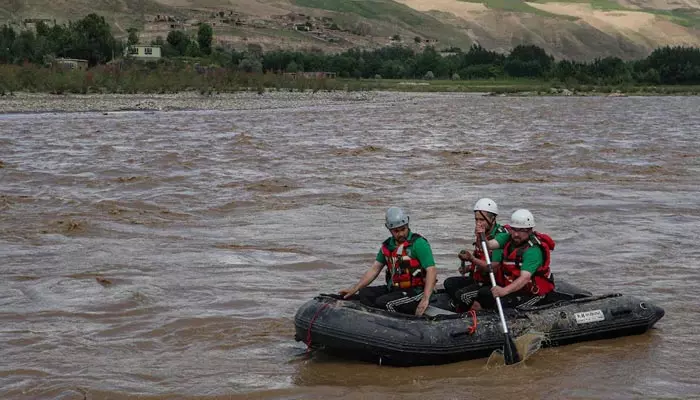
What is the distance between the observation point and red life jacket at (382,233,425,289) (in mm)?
8656

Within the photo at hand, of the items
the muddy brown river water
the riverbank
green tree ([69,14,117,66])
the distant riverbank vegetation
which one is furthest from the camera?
green tree ([69,14,117,66])

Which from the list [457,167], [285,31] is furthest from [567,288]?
[285,31]

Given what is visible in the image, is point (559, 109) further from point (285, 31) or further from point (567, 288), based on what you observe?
point (285, 31)

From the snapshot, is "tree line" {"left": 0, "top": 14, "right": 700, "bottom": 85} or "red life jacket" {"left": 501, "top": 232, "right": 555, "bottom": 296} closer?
"red life jacket" {"left": 501, "top": 232, "right": 555, "bottom": 296}

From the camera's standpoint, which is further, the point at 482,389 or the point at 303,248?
the point at 303,248

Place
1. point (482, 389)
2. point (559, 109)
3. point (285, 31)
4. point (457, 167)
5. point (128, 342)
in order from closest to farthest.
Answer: point (482, 389) < point (128, 342) < point (457, 167) < point (559, 109) < point (285, 31)

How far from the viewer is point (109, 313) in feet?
34.7

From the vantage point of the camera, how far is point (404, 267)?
341 inches

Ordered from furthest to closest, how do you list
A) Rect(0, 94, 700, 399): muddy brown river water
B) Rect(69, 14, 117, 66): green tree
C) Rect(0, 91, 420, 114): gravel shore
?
Rect(69, 14, 117, 66): green tree → Rect(0, 91, 420, 114): gravel shore → Rect(0, 94, 700, 399): muddy brown river water

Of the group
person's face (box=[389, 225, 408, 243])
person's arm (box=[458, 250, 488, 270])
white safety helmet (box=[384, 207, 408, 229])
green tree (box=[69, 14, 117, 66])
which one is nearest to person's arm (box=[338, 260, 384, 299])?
person's face (box=[389, 225, 408, 243])

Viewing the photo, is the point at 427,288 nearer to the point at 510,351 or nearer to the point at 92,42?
the point at 510,351

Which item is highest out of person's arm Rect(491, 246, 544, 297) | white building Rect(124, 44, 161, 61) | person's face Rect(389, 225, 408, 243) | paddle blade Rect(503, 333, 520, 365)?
person's face Rect(389, 225, 408, 243)

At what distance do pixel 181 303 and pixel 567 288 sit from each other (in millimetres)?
4113

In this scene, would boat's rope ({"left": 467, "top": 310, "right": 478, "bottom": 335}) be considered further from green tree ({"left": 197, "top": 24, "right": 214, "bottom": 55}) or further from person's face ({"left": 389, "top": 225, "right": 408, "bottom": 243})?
green tree ({"left": 197, "top": 24, "right": 214, "bottom": 55})
